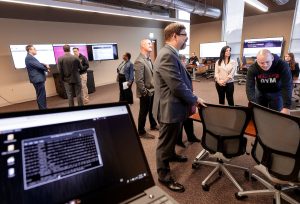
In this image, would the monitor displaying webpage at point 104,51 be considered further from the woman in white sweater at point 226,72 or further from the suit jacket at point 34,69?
the woman in white sweater at point 226,72

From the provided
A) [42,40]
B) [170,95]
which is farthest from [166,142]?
[42,40]

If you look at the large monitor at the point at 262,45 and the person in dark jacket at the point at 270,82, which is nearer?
the person in dark jacket at the point at 270,82

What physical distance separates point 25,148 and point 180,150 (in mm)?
2388

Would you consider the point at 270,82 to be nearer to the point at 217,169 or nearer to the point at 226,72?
the point at 217,169

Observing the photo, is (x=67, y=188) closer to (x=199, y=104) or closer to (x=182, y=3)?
(x=199, y=104)

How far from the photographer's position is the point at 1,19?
5.24 metres

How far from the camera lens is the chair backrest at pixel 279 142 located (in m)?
1.34

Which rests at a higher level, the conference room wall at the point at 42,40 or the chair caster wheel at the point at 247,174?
the conference room wall at the point at 42,40

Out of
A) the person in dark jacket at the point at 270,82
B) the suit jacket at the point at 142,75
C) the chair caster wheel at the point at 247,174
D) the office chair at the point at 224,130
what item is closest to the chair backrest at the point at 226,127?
the office chair at the point at 224,130

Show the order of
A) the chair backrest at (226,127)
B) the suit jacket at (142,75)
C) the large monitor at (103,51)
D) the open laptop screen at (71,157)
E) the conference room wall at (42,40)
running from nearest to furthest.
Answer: the open laptop screen at (71,157), the chair backrest at (226,127), the suit jacket at (142,75), the conference room wall at (42,40), the large monitor at (103,51)

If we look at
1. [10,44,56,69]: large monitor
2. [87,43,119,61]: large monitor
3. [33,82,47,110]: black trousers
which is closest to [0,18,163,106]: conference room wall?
[10,44,56,69]: large monitor

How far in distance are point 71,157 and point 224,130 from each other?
5.13 ft

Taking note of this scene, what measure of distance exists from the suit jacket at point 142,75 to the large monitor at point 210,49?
6.75 meters

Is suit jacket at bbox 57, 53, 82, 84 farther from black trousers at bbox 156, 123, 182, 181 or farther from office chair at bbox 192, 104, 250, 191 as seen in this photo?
office chair at bbox 192, 104, 250, 191
